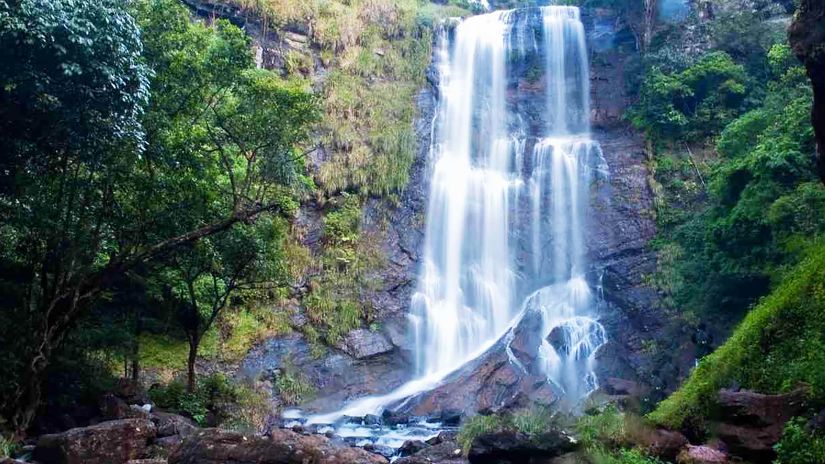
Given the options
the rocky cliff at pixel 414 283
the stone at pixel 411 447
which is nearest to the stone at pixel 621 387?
the rocky cliff at pixel 414 283

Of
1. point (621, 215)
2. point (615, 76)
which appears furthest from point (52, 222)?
point (615, 76)

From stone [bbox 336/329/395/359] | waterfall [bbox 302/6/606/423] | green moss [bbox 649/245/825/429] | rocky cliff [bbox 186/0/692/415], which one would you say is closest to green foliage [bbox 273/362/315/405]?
rocky cliff [bbox 186/0/692/415]

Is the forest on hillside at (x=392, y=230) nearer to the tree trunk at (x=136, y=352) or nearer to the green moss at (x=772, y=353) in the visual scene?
the green moss at (x=772, y=353)

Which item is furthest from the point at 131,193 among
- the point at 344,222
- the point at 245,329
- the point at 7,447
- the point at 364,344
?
the point at 344,222

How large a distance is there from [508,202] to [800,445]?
1850 cm

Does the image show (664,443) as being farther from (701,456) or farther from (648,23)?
(648,23)

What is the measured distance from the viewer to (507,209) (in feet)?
82.9

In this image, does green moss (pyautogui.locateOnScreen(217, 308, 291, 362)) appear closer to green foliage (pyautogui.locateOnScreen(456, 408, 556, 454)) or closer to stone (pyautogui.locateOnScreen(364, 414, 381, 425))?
stone (pyautogui.locateOnScreen(364, 414, 381, 425))

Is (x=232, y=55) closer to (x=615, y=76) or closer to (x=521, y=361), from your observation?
(x=521, y=361)

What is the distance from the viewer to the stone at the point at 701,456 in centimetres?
815

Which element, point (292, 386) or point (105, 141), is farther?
point (292, 386)

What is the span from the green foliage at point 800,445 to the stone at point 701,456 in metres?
0.72

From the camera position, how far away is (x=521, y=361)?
63.9 ft

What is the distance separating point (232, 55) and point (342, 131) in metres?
13.3
